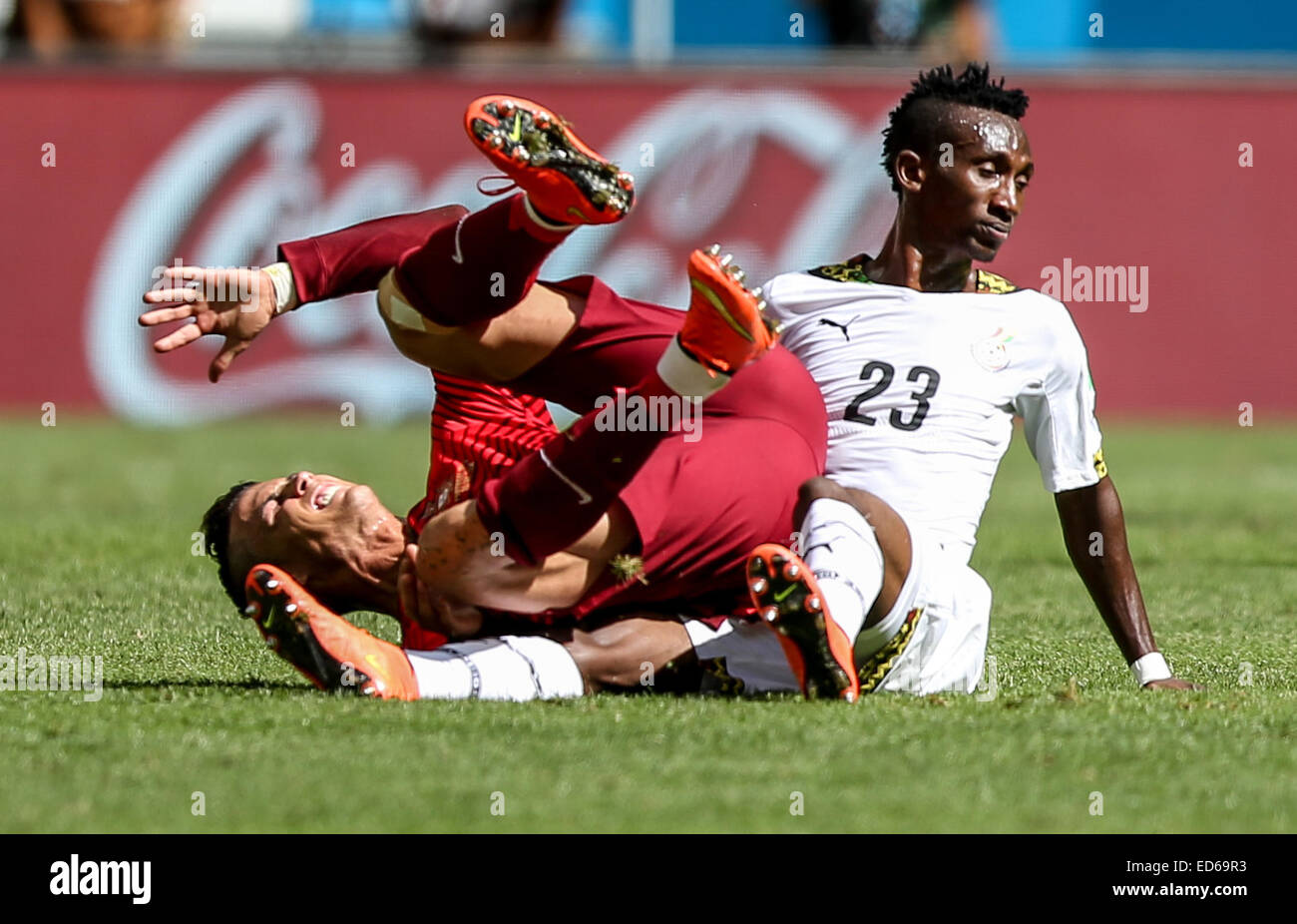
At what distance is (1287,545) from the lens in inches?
324

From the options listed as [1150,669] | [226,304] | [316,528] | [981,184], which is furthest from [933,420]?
[226,304]

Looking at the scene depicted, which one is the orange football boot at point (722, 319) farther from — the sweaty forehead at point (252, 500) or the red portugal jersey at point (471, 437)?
the sweaty forehead at point (252, 500)

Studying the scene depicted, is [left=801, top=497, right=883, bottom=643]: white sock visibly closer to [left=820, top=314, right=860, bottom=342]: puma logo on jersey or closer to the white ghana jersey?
the white ghana jersey

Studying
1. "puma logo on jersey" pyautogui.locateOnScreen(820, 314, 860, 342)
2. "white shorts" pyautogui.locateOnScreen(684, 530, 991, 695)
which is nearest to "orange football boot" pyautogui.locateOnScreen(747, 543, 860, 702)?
"white shorts" pyautogui.locateOnScreen(684, 530, 991, 695)

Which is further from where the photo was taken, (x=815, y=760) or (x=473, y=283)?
(x=473, y=283)

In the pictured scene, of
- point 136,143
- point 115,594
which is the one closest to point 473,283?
point 115,594

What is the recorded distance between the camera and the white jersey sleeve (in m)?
5.05

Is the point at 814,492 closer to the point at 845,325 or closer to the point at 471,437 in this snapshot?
the point at 845,325

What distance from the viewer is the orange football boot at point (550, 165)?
4555 mm

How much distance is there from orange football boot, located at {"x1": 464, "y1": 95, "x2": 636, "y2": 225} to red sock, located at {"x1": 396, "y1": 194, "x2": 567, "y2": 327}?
7 cm

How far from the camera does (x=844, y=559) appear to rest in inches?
175

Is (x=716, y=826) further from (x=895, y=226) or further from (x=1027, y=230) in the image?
(x=1027, y=230)

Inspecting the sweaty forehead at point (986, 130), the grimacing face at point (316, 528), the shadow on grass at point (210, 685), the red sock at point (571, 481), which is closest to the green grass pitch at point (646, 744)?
the shadow on grass at point (210, 685)

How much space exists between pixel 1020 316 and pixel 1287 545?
3545mm
